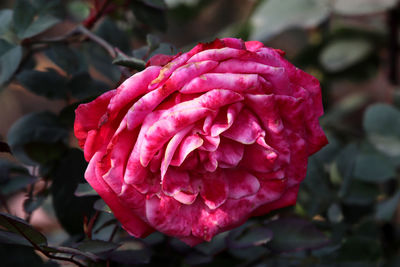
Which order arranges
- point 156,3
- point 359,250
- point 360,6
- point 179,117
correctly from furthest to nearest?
point 360,6, point 359,250, point 156,3, point 179,117

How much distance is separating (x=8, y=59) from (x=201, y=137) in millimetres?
289

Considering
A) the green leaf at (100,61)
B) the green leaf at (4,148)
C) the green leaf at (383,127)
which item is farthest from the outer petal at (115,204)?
the green leaf at (383,127)

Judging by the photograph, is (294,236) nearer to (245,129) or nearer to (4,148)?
(245,129)

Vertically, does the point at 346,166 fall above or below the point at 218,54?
below

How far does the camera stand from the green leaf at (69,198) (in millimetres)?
499

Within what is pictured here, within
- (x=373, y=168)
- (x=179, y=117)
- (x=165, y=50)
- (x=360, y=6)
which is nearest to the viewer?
(x=179, y=117)

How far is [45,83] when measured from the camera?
572 mm

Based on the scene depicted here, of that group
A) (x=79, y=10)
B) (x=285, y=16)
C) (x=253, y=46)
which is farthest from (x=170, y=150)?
(x=285, y=16)

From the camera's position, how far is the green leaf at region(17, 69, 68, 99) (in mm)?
550

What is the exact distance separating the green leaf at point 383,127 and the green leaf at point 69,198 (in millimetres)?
559

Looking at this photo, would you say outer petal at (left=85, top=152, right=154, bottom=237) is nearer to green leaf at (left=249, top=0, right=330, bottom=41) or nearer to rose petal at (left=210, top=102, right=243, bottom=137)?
rose petal at (left=210, top=102, right=243, bottom=137)

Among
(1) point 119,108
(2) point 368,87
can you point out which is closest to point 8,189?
(1) point 119,108

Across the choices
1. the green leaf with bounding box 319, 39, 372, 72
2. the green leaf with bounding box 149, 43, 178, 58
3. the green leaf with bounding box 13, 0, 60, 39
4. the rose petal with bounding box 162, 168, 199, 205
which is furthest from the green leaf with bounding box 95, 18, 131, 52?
the green leaf with bounding box 319, 39, 372, 72

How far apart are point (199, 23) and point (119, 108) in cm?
162
